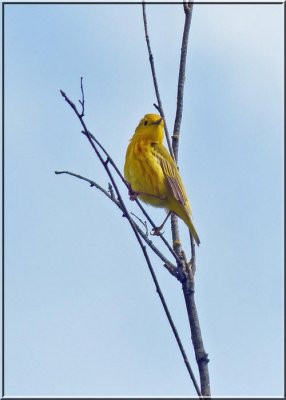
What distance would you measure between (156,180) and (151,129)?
1178mm

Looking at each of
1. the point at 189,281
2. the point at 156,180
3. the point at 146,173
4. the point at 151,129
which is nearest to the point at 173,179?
the point at 156,180

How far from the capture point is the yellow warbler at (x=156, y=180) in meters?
7.02

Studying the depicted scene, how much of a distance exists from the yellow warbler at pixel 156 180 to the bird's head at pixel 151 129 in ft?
1.16

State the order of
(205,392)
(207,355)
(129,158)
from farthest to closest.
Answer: (129,158) → (207,355) → (205,392)

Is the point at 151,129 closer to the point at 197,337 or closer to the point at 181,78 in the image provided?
the point at 181,78

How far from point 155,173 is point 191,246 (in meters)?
2.48

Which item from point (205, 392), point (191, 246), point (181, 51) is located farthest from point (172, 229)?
point (205, 392)

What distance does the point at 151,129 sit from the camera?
816 centimetres

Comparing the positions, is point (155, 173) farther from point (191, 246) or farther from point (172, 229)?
point (191, 246)

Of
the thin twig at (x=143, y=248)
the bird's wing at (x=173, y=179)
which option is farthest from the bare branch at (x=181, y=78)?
the thin twig at (x=143, y=248)

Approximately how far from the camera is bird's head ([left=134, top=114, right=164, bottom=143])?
8102 millimetres

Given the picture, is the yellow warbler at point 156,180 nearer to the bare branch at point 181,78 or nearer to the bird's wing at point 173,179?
the bird's wing at point 173,179

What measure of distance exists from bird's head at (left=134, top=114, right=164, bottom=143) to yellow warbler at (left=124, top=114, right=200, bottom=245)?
0.35m

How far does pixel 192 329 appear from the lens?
3990 millimetres
